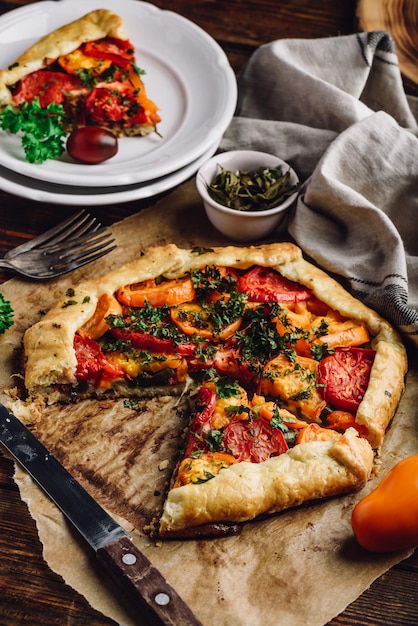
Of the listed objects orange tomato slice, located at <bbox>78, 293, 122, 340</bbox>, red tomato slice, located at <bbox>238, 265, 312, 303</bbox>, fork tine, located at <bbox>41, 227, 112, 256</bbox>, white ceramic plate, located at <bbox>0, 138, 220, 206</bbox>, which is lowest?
red tomato slice, located at <bbox>238, 265, 312, 303</bbox>

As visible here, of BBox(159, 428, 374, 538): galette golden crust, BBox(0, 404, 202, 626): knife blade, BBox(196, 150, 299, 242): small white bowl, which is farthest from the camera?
BBox(196, 150, 299, 242): small white bowl

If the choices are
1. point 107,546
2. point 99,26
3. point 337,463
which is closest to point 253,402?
point 337,463

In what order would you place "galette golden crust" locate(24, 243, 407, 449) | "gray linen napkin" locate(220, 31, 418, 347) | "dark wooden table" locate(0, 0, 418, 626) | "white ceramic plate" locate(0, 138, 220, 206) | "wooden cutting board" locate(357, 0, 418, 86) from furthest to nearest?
"wooden cutting board" locate(357, 0, 418, 86)
"white ceramic plate" locate(0, 138, 220, 206)
"gray linen napkin" locate(220, 31, 418, 347)
"galette golden crust" locate(24, 243, 407, 449)
"dark wooden table" locate(0, 0, 418, 626)

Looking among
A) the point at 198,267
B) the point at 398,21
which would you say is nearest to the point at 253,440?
the point at 198,267

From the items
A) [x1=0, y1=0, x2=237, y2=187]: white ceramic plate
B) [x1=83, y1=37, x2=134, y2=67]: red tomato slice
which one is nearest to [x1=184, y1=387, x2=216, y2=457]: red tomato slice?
[x1=0, y1=0, x2=237, y2=187]: white ceramic plate

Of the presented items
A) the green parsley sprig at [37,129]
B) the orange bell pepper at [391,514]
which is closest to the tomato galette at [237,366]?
the orange bell pepper at [391,514]

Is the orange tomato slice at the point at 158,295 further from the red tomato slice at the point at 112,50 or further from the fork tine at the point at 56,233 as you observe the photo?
the red tomato slice at the point at 112,50

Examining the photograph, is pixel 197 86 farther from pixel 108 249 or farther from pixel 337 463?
pixel 337 463

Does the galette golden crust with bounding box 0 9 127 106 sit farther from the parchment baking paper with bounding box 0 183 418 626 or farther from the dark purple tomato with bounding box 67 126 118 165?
the parchment baking paper with bounding box 0 183 418 626
